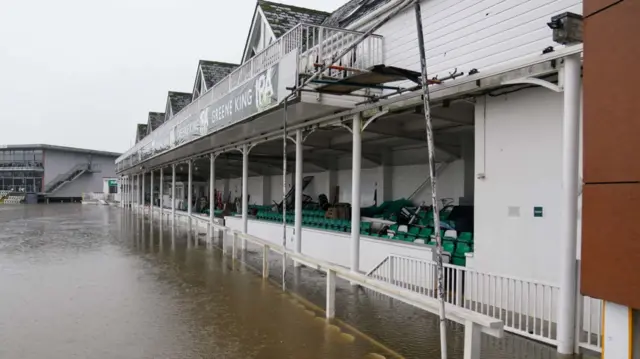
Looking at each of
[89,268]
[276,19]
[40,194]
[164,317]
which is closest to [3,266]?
[89,268]

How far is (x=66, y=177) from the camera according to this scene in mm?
58000

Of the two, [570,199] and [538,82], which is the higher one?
[538,82]

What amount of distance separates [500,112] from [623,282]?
4100mm

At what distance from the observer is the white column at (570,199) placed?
4922 millimetres

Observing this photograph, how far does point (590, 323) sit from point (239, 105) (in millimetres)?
7882

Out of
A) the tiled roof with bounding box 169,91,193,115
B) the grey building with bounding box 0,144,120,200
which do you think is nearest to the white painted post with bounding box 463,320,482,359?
the tiled roof with bounding box 169,91,193,115

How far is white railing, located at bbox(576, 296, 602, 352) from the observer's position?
190 inches

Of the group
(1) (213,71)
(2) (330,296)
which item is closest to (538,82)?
(2) (330,296)

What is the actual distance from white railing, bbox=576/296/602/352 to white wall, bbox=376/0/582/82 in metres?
3.00

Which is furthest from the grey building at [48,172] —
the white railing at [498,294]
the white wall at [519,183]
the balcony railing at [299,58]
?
the white wall at [519,183]

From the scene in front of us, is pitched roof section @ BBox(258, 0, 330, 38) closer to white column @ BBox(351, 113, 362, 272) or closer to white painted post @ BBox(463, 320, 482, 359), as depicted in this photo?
white column @ BBox(351, 113, 362, 272)

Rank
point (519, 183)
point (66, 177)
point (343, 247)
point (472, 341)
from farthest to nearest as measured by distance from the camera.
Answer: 1. point (66, 177)
2. point (343, 247)
3. point (519, 183)
4. point (472, 341)

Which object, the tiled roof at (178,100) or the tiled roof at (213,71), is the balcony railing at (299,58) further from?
the tiled roof at (178,100)

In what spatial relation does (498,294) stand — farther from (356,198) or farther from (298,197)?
(298,197)
